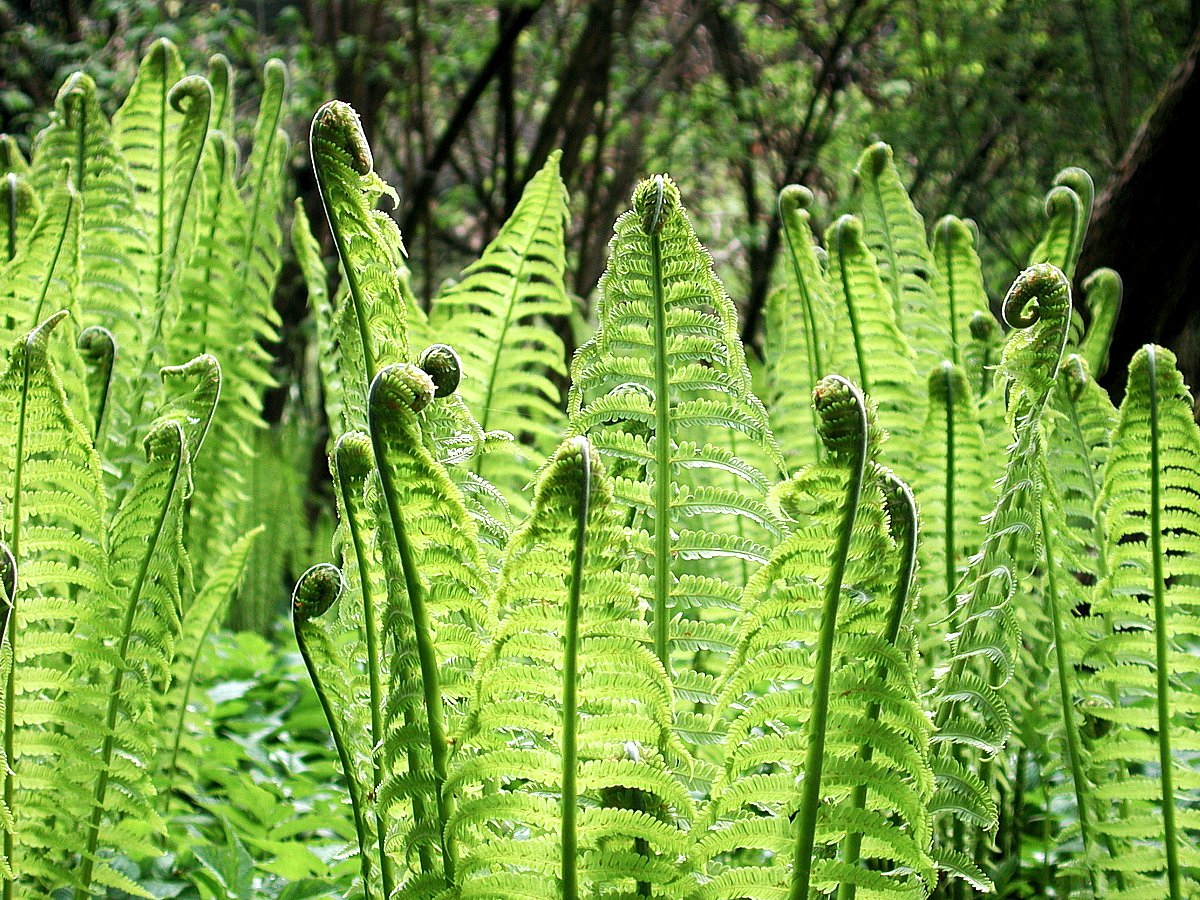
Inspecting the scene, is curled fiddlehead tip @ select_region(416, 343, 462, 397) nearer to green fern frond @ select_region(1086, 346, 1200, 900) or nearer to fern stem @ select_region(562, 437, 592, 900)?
fern stem @ select_region(562, 437, 592, 900)

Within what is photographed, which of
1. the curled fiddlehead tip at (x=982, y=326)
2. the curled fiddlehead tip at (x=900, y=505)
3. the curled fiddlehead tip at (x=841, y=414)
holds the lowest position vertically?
the curled fiddlehead tip at (x=900, y=505)

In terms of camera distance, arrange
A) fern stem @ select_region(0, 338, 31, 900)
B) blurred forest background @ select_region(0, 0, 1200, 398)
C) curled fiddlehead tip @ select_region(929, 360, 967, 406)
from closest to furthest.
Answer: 1. fern stem @ select_region(0, 338, 31, 900)
2. curled fiddlehead tip @ select_region(929, 360, 967, 406)
3. blurred forest background @ select_region(0, 0, 1200, 398)

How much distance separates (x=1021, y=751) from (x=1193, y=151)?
819mm

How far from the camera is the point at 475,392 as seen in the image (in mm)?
1303

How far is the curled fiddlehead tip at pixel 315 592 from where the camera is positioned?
0.72m

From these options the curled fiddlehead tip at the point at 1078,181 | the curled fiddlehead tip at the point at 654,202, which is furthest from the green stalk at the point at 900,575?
the curled fiddlehead tip at the point at 1078,181

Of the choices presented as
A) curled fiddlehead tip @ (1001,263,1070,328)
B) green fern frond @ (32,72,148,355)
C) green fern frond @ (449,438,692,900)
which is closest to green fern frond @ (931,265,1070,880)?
curled fiddlehead tip @ (1001,263,1070,328)

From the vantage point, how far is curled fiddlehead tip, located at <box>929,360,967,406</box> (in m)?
0.96

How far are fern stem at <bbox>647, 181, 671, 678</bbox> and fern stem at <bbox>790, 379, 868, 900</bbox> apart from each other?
0.13 m

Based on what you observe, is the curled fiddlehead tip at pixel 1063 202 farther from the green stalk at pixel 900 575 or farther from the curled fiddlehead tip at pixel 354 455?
the curled fiddlehead tip at pixel 354 455

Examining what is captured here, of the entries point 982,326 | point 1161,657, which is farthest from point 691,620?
point 982,326

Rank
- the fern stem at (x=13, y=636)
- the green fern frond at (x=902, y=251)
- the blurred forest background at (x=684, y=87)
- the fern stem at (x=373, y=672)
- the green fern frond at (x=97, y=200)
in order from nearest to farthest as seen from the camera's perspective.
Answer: the fern stem at (x=373, y=672) < the fern stem at (x=13, y=636) < the green fern frond at (x=97, y=200) < the green fern frond at (x=902, y=251) < the blurred forest background at (x=684, y=87)

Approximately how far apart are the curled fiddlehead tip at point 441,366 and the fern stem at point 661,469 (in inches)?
5.1

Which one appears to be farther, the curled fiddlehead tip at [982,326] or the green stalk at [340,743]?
the curled fiddlehead tip at [982,326]
